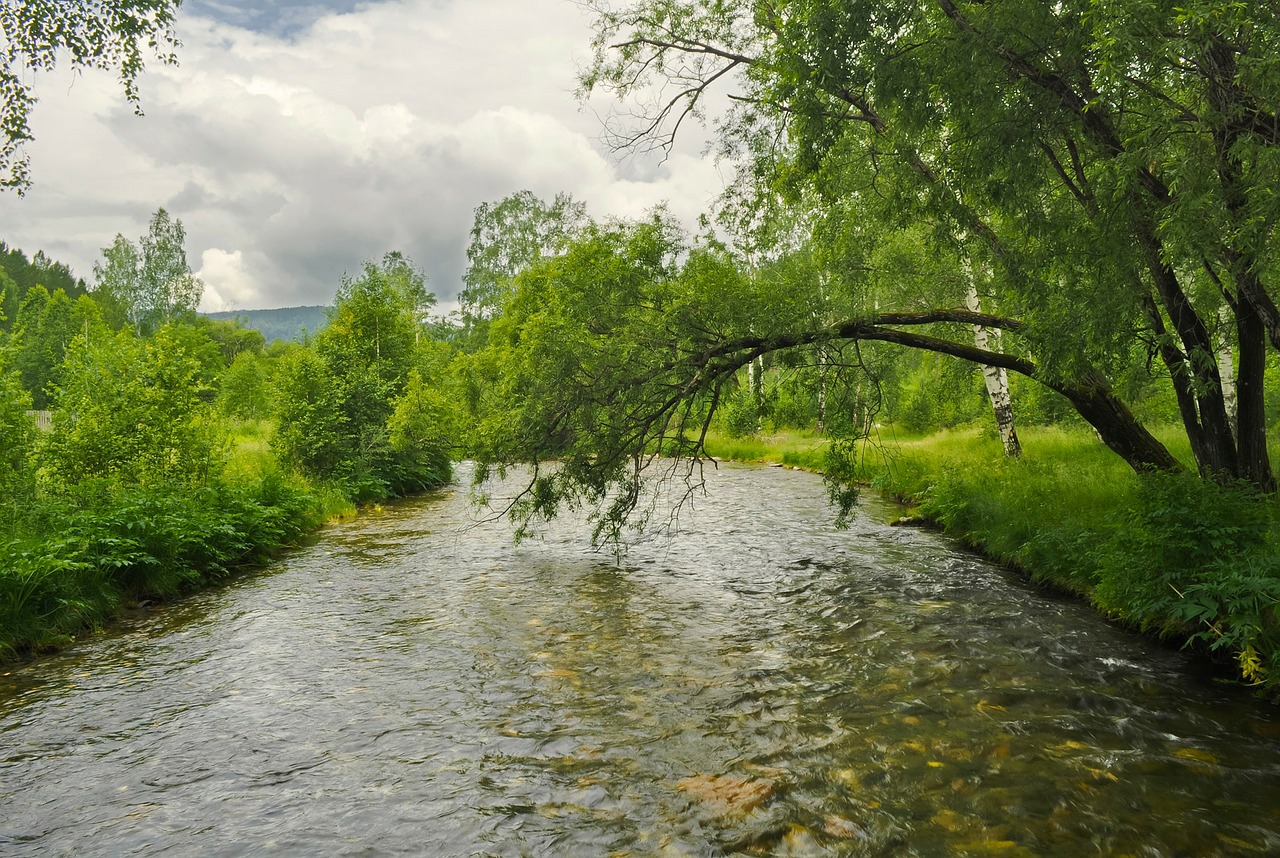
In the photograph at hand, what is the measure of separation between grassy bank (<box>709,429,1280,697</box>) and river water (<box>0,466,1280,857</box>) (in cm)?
45

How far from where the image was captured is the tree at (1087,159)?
631 cm

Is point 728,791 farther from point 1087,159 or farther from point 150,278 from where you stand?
point 150,278

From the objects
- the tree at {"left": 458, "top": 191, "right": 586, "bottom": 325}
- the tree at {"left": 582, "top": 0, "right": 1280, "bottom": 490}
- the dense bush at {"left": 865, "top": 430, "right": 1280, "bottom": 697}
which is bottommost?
the dense bush at {"left": 865, "top": 430, "right": 1280, "bottom": 697}

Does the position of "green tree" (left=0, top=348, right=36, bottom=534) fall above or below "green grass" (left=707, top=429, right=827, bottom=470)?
above

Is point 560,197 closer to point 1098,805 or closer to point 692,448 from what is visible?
point 692,448

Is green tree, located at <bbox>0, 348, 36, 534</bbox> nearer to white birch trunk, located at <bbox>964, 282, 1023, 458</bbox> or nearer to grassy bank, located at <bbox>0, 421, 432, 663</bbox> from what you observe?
grassy bank, located at <bbox>0, 421, 432, 663</bbox>

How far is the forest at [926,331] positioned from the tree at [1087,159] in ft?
0.14

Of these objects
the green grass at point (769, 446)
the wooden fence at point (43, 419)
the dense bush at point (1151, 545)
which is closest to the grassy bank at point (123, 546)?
→ the wooden fence at point (43, 419)

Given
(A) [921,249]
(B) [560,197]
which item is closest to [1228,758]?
(A) [921,249]

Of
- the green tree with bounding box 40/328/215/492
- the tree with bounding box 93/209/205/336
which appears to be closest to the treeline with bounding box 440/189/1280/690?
the green tree with bounding box 40/328/215/492

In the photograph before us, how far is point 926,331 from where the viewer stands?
17.5m

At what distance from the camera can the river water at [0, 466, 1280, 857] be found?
501 cm

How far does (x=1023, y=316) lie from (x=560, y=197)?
3957 centimetres

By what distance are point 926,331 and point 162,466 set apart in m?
16.0
